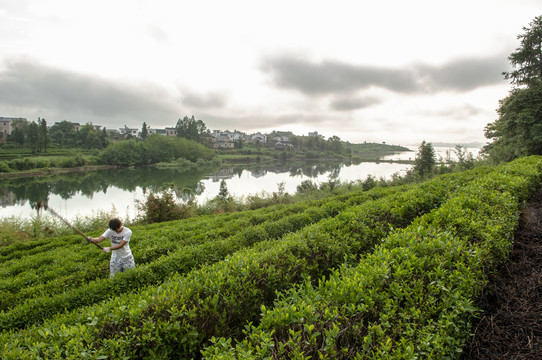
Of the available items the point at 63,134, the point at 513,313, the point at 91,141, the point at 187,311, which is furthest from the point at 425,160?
the point at 63,134

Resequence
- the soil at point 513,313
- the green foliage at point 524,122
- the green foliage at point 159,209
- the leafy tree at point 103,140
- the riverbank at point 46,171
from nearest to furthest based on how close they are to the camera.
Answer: the soil at point 513,313, the green foliage at point 159,209, the green foliage at point 524,122, the riverbank at point 46,171, the leafy tree at point 103,140

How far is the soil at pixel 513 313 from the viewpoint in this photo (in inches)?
103

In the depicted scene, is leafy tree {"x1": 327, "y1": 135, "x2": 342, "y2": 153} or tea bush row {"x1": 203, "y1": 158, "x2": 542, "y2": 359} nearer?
tea bush row {"x1": 203, "y1": 158, "x2": 542, "y2": 359}

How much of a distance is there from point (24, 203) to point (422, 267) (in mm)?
38008

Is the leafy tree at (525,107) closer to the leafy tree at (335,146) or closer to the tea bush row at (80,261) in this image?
the tea bush row at (80,261)

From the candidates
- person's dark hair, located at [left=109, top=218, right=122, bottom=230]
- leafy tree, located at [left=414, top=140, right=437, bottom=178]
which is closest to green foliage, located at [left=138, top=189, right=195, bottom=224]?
person's dark hair, located at [left=109, top=218, right=122, bottom=230]

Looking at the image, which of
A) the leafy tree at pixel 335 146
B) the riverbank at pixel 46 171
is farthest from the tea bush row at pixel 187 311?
the leafy tree at pixel 335 146

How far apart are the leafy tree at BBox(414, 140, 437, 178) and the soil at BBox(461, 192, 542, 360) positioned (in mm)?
25273

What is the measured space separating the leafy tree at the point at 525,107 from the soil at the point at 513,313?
23.4 metres

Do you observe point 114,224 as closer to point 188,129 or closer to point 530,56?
point 530,56

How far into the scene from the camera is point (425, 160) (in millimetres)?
26969

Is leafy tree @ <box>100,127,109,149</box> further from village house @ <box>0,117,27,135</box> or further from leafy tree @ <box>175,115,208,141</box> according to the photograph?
village house @ <box>0,117,27,135</box>

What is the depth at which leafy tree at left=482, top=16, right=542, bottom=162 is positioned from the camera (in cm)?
2027

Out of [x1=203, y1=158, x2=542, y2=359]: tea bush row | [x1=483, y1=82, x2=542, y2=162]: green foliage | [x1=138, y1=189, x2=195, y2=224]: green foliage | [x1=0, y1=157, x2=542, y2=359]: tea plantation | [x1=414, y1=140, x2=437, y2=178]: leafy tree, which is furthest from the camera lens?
[x1=414, y1=140, x2=437, y2=178]: leafy tree
